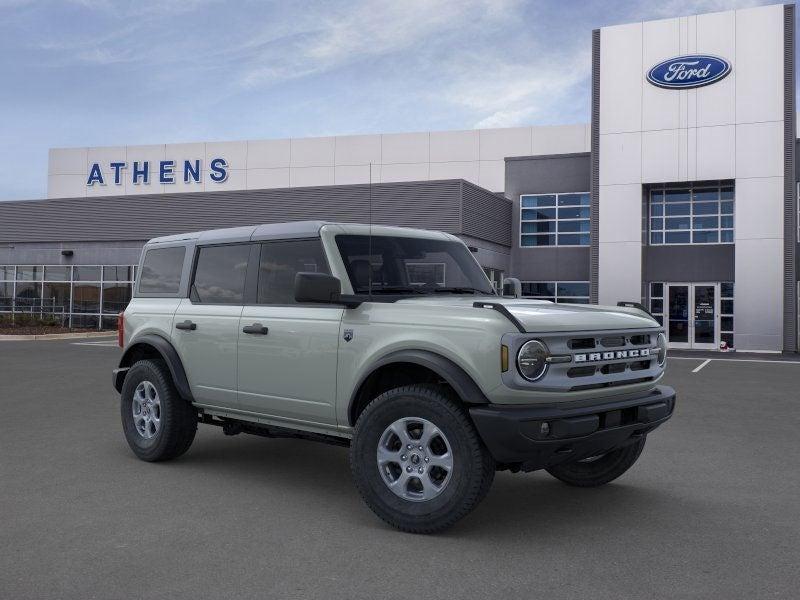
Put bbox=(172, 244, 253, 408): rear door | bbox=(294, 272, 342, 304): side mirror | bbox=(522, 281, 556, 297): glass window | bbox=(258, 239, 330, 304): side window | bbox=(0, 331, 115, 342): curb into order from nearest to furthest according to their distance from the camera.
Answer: bbox=(294, 272, 342, 304): side mirror → bbox=(258, 239, 330, 304): side window → bbox=(172, 244, 253, 408): rear door → bbox=(0, 331, 115, 342): curb → bbox=(522, 281, 556, 297): glass window

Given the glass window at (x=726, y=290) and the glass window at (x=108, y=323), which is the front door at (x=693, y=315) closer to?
the glass window at (x=726, y=290)

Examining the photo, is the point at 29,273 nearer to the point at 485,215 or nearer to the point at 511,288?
the point at 485,215

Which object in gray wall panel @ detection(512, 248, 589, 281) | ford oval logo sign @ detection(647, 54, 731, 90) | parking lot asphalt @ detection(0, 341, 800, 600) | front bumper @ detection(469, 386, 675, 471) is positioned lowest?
parking lot asphalt @ detection(0, 341, 800, 600)

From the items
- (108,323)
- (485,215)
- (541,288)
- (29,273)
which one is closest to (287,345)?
(485,215)

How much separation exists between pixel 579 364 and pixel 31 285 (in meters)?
36.0

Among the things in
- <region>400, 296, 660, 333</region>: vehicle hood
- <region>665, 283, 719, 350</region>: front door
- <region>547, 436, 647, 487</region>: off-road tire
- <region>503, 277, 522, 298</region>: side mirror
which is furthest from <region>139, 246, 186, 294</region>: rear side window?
<region>665, 283, 719, 350</region>: front door

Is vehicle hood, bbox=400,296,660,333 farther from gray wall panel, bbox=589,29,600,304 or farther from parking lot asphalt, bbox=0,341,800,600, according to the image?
gray wall panel, bbox=589,29,600,304

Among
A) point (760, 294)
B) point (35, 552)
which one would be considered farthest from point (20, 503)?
point (760, 294)

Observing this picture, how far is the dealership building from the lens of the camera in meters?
26.5

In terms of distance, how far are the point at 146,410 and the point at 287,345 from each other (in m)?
1.96

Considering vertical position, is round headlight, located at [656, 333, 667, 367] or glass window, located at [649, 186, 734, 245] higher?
glass window, located at [649, 186, 734, 245]

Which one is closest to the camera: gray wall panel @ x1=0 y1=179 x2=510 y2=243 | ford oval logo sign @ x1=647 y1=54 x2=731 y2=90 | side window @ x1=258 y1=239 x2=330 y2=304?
side window @ x1=258 y1=239 x2=330 y2=304

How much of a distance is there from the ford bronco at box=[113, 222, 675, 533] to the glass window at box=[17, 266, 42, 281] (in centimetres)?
3201

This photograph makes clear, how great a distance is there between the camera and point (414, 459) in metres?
4.77
